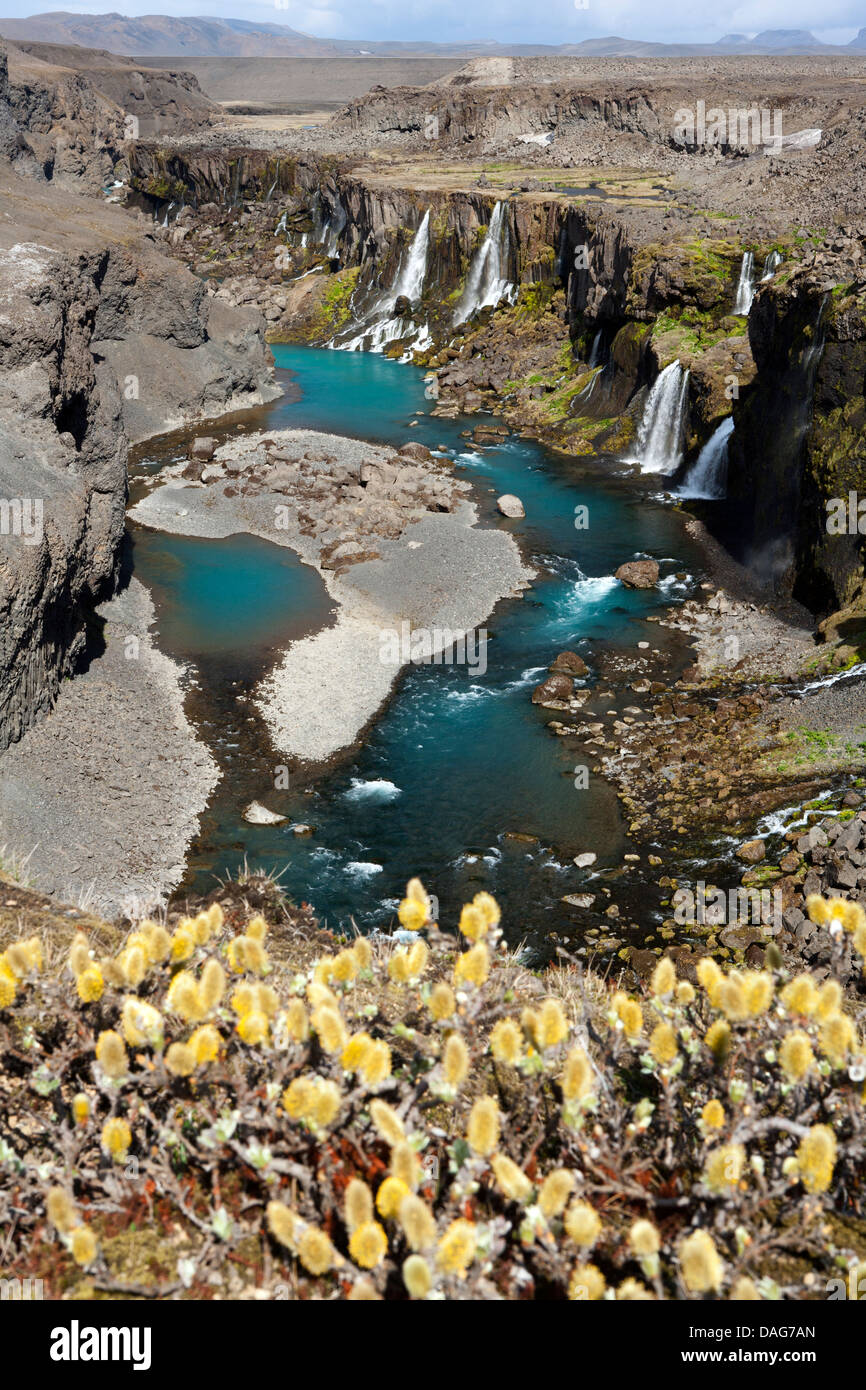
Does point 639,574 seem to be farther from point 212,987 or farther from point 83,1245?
point 83,1245

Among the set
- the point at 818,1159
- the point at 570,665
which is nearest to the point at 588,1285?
the point at 818,1159

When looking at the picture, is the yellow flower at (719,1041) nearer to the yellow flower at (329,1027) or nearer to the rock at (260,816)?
the yellow flower at (329,1027)

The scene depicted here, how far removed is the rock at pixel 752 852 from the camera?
21188 mm

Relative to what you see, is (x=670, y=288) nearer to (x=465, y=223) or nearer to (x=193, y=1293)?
(x=465, y=223)

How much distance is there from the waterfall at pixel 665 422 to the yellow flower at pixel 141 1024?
152ft

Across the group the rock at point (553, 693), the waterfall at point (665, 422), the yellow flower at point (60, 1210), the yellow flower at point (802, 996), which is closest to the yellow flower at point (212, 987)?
the yellow flower at point (60, 1210)

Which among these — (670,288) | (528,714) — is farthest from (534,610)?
(670,288)

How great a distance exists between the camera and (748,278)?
52656 millimetres

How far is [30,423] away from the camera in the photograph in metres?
30.7

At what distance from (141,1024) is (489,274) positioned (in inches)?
3026

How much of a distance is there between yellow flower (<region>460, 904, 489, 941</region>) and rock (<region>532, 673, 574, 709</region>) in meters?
23.2

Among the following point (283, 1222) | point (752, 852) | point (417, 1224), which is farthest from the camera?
point (752, 852)

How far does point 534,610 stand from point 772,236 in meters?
35.1

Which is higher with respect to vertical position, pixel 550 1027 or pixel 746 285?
pixel 746 285
